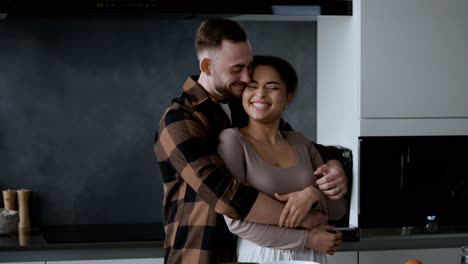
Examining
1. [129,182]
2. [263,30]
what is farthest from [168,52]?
[129,182]

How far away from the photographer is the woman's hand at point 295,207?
1.62m

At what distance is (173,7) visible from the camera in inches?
95.7

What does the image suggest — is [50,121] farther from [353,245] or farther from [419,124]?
[419,124]

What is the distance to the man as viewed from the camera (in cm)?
162

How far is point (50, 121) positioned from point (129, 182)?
0.49 metres

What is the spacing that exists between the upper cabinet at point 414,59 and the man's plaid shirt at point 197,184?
0.87 meters

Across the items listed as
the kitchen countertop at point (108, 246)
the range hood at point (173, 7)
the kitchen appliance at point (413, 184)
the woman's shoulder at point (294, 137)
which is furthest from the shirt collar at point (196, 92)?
the kitchen appliance at point (413, 184)

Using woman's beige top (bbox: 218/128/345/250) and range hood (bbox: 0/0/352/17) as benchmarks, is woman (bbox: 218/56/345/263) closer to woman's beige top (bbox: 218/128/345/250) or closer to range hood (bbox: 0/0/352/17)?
woman's beige top (bbox: 218/128/345/250)

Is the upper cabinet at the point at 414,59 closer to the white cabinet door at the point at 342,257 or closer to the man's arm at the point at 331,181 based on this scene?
the white cabinet door at the point at 342,257

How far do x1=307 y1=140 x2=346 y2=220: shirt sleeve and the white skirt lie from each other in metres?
0.14

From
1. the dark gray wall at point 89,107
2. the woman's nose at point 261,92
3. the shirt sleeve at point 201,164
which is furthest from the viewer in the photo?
the dark gray wall at point 89,107

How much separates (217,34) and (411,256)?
1.42 metres

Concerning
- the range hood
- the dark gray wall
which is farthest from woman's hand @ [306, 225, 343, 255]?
the dark gray wall

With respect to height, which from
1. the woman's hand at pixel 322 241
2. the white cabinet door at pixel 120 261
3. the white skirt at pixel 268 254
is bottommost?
the white cabinet door at pixel 120 261
